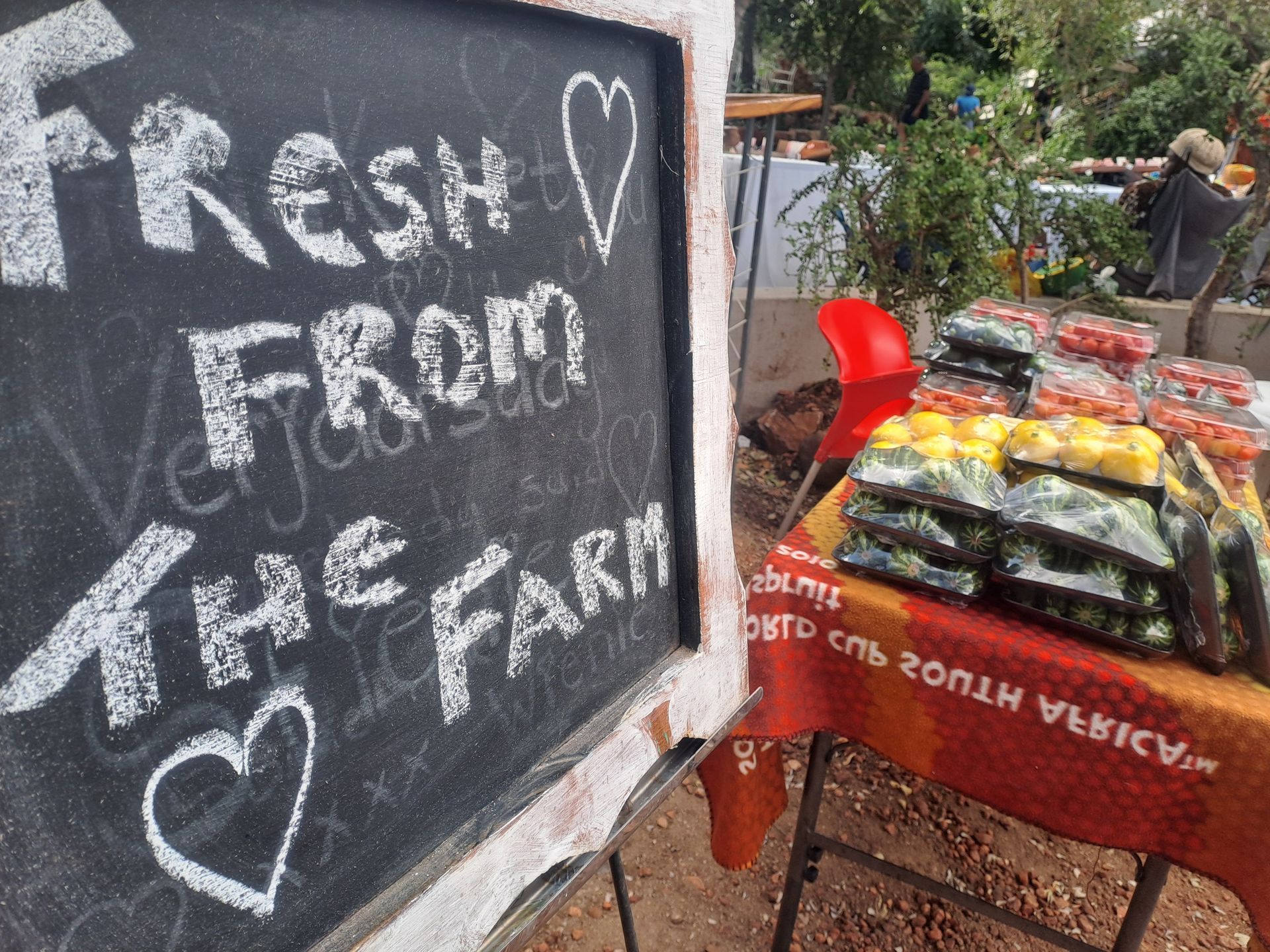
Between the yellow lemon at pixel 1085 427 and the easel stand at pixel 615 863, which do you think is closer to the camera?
the easel stand at pixel 615 863

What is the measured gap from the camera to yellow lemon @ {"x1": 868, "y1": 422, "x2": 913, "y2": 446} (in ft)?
5.36

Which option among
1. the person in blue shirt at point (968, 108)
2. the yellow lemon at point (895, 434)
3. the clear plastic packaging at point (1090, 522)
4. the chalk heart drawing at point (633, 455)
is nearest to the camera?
the chalk heart drawing at point (633, 455)

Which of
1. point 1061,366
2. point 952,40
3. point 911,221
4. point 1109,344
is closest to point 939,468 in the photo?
point 1061,366

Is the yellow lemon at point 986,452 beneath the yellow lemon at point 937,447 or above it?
beneath

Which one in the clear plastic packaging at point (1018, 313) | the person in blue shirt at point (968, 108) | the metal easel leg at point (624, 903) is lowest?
the metal easel leg at point (624, 903)

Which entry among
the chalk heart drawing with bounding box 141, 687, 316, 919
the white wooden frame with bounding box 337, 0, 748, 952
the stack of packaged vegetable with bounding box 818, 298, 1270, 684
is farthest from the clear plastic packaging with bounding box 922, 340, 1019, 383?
the chalk heart drawing with bounding box 141, 687, 316, 919

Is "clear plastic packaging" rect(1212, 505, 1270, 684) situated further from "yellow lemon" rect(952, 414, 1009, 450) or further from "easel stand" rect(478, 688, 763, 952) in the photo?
"easel stand" rect(478, 688, 763, 952)

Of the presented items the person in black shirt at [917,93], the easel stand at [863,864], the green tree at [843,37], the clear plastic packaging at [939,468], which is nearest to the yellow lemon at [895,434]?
the clear plastic packaging at [939,468]

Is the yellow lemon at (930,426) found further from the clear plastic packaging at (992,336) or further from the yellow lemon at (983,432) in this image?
the clear plastic packaging at (992,336)

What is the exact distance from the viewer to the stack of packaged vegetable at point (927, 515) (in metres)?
1.42

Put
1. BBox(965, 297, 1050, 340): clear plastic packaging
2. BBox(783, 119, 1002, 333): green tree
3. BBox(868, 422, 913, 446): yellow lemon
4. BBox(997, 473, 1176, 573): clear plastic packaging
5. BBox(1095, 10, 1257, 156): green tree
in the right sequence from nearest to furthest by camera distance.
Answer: BBox(997, 473, 1176, 573): clear plastic packaging < BBox(868, 422, 913, 446): yellow lemon < BBox(965, 297, 1050, 340): clear plastic packaging < BBox(783, 119, 1002, 333): green tree < BBox(1095, 10, 1257, 156): green tree

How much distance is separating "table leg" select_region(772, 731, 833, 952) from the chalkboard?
0.98 metres

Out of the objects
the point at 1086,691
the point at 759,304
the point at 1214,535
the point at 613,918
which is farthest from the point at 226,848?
the point at 759,304

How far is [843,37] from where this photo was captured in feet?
45.1
